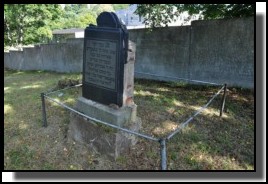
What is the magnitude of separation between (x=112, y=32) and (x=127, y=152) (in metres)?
1.95

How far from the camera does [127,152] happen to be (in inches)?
178

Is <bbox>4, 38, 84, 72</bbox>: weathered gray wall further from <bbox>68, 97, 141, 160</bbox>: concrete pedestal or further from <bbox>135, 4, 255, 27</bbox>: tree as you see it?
<bbox>68, 97, 141, 160</bbox>: concrete pedestal

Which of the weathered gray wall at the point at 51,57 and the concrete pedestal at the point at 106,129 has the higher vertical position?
the weathered gray wall at the point at 51,57

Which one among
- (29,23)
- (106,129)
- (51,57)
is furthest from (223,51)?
(29,23)

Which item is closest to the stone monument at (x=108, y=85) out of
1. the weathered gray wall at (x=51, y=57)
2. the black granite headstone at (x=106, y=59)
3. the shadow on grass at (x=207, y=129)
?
the black granite headstone at (x=106, y=59)

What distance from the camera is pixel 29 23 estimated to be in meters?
16.6

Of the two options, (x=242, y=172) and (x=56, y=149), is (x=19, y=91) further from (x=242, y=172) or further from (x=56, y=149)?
(x=242, y=172)

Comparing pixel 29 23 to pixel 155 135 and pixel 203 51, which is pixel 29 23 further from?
pixel 155 135

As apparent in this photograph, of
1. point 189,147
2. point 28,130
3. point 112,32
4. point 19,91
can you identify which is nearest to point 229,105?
point 189,147

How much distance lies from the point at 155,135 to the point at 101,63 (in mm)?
1637

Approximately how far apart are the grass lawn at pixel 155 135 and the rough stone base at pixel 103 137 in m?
0.11

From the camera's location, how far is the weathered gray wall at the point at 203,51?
788 cm

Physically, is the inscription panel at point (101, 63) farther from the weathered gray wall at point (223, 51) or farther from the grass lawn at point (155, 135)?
the weathered gray wall at point (223, 51)
